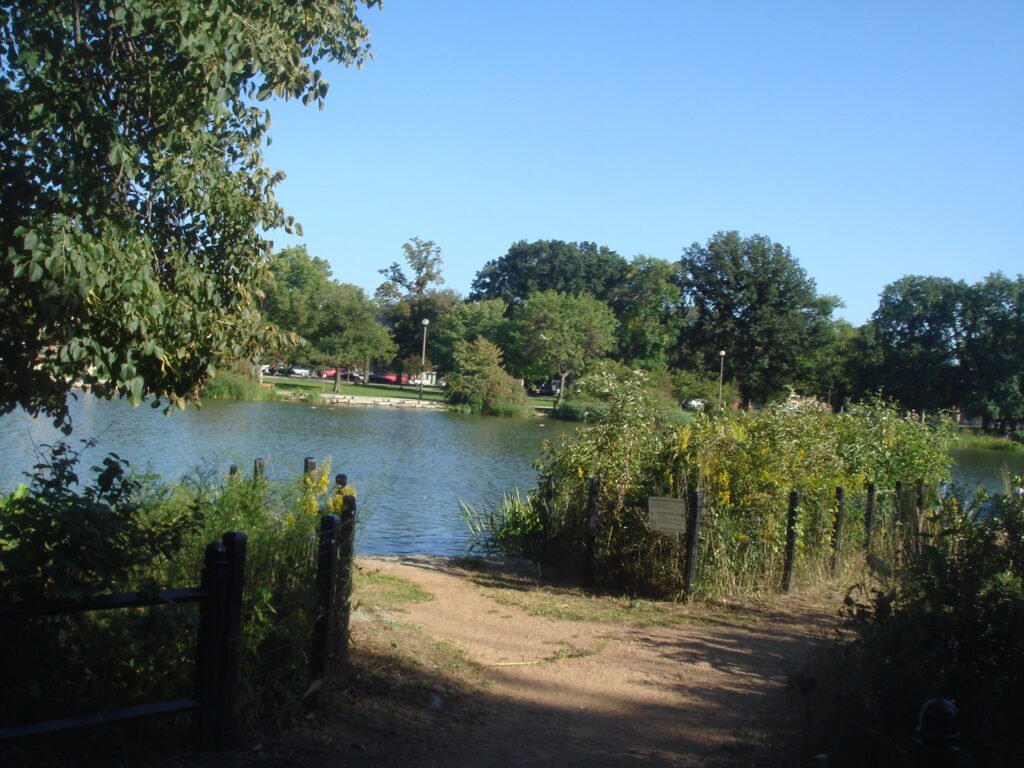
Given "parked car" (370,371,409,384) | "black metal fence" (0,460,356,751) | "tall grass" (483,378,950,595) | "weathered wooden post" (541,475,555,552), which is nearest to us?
"black metal fence" (0,460,356,751)

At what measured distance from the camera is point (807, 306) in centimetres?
6750

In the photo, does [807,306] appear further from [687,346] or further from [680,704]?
[680,704]

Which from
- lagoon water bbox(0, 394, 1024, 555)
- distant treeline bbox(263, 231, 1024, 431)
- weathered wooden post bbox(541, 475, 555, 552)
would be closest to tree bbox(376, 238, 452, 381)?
distant treeline bbox(263, 231, 1024, 431)

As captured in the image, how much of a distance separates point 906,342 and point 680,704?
164 feet

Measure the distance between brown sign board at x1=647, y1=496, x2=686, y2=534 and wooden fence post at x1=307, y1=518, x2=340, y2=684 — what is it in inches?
215

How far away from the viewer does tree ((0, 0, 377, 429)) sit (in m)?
5.44

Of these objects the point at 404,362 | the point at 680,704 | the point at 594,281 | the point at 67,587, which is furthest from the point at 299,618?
the point at 594,281

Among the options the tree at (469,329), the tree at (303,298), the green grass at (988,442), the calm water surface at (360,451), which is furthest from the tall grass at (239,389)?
the green grass at (988,442)

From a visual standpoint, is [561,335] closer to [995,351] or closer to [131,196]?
[995,351]

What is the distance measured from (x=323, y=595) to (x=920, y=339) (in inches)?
2026

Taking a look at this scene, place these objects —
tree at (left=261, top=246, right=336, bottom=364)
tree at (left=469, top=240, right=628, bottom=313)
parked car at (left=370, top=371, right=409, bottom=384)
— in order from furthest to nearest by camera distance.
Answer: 1. parked car at (left=370, top=371, right=409, bottom=384)
2. tree at (left=469, top=240, right=628, bottom=313)
3. tree at (left=261, top=246, right=336, bottom=364)

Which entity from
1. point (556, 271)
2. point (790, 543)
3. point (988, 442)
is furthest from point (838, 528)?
point (556, 271)

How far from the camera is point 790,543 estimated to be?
1141cm

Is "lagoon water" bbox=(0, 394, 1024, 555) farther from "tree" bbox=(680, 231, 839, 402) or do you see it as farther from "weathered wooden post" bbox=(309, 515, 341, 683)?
"tree" bbox=(680, 231, 839, 402)
